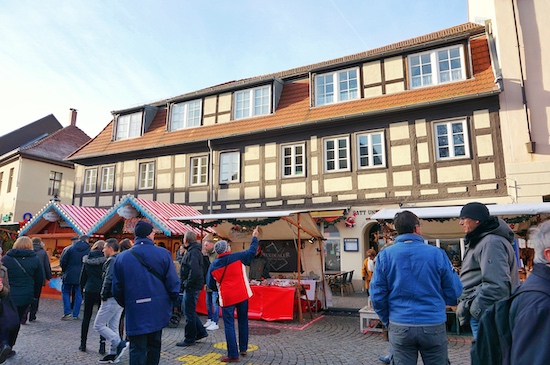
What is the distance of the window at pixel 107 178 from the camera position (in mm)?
19359

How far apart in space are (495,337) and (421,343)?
1.30 meters

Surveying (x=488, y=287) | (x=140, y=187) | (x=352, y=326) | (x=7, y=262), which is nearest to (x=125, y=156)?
(x=140, y=187)

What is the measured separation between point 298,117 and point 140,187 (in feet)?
27.3

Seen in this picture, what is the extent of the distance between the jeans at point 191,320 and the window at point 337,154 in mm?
8578

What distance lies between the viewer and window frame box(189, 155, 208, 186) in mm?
16969

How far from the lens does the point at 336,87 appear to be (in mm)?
15180

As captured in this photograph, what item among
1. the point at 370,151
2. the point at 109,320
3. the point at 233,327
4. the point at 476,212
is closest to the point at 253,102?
the point at 370,151

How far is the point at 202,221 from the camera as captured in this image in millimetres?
11422

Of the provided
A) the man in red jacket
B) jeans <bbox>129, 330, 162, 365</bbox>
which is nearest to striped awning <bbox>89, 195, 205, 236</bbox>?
the man in red jacket

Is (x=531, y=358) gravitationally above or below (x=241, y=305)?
above

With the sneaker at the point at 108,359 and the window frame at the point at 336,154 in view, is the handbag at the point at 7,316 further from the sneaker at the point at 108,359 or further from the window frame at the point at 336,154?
the window frame at the point at 336,154

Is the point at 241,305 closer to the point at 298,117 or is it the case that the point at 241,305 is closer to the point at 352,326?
the point at 352,326

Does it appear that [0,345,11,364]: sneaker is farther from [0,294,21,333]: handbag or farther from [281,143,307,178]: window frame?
[281,143,307,178]: window frame

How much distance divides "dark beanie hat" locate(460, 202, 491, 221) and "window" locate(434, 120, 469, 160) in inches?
393
